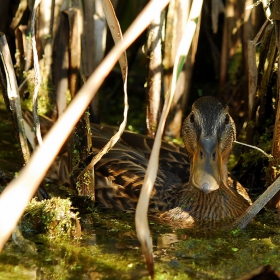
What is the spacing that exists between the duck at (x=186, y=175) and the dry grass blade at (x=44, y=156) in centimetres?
207

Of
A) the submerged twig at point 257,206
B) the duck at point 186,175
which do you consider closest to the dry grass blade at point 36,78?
the duck at point 186,175

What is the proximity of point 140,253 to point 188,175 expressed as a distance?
1835mm

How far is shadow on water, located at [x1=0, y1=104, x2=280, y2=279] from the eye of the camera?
4.21m

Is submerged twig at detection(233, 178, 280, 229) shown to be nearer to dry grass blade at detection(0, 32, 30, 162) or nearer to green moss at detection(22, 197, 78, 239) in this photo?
green moss at detection(22, 197, 78, 239)

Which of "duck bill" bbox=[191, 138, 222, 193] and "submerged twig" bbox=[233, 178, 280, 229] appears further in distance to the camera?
"duck bill" bbox=[191, 138, 222, 193]

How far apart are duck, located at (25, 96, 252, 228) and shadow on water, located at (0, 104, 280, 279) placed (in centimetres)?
37

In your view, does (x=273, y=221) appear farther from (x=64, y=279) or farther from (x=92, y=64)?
(x=92, y=64)

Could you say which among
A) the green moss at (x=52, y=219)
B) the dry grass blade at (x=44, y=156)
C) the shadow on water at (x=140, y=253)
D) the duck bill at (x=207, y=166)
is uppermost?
the dry grass blade at (x=44, y=156)

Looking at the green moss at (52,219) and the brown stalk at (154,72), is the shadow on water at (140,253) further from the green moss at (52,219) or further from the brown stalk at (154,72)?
the brown stalk at (154,72)

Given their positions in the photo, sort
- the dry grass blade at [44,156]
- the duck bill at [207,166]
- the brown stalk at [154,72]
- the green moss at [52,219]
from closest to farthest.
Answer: the dry grass blade at [44,156] → the green moss at [52,219] → the duck bill at [207,166] → the brown stalk at [154,72]

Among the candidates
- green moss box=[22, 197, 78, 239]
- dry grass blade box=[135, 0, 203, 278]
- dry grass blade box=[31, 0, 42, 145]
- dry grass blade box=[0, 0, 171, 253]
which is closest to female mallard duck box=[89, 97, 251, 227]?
green moss box=[22, 197, 78, 239]

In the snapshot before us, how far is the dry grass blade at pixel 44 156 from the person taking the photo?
291cm

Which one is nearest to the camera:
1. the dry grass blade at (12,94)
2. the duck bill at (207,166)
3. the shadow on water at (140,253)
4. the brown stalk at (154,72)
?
the shadow on water at (140,253)

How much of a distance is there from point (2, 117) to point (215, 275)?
13.6ft
